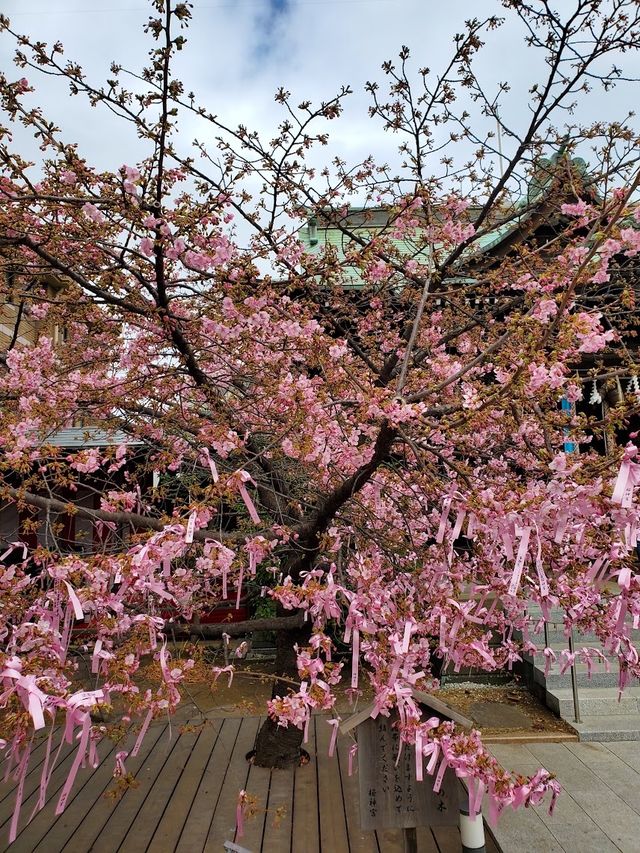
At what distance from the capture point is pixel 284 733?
4.81 metres

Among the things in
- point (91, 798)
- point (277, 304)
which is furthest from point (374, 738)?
point (277, 304)

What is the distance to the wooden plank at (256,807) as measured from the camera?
12.3 ft

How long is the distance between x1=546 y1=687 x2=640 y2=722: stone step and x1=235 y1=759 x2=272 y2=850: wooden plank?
298cm

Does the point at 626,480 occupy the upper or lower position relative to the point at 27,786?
upper

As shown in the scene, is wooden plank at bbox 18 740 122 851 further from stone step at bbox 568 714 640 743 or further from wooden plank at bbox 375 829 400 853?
stone step at bbox 568 714 640 743

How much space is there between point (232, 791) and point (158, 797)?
573 mm

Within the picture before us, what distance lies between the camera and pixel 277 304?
4.49 m

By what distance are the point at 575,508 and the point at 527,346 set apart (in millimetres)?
640

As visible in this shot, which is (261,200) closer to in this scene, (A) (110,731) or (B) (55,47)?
(B) (55,47)

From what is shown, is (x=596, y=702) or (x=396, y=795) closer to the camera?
(x=396, y=795)

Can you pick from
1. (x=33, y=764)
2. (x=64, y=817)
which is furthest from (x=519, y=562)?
(x=33, y=764)

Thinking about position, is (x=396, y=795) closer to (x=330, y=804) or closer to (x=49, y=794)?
(x=330, y=804)

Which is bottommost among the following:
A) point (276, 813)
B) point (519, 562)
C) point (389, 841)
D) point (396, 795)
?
point (389, 841)

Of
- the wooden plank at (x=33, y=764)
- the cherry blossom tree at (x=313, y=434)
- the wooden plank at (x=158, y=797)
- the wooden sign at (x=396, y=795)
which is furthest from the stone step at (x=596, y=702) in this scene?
the wooden plank at (x=33, y=764)
